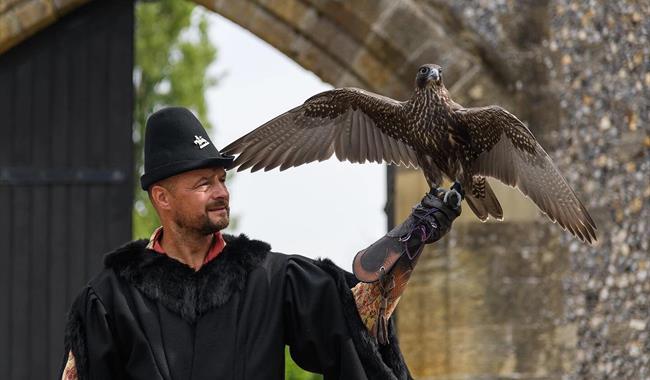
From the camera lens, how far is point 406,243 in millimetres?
3451

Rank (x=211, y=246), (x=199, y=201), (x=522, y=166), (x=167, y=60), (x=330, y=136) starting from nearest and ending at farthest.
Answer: (x=199, y=201) → (x=211, y=246) → (x=522, y=166) → (x=330, y=136) → (x=167, y=60)

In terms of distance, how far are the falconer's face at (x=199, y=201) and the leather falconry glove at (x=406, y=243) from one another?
366 millimetres

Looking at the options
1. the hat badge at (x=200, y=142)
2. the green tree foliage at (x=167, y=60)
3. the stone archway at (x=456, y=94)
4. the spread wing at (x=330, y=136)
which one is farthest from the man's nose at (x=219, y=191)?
the green tree foliage at (x=167, y=60)

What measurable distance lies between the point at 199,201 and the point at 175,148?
153 millimetres

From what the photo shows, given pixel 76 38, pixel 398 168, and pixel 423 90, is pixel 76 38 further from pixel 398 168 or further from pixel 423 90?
pixel 423 90

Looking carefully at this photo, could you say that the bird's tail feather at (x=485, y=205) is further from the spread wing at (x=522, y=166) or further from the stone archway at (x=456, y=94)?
the stone archway at (x=456, y=94)

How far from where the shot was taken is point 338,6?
21.7 feet

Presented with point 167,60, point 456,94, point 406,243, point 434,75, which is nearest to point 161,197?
point 406,243

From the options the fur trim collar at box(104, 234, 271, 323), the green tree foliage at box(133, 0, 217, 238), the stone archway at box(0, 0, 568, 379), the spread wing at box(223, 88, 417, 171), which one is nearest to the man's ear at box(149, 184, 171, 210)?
the fur trim collar at box(104, 234, 271, 323)

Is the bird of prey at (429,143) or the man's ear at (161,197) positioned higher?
the bird of prey at (429,143)

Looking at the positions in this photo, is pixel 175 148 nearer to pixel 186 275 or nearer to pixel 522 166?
pixel 186 275

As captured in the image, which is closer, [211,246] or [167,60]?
[211,246]

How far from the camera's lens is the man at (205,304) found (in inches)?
140

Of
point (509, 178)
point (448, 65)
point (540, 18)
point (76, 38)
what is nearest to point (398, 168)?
point (448, 65)
